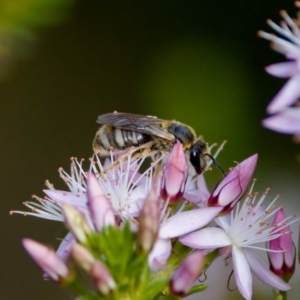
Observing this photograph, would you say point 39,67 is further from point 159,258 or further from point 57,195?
point 159,258

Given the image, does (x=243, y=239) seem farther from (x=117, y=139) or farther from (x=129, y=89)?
(x=129, y=89)

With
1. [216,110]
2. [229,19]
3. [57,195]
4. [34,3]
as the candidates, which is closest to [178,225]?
[57,195]

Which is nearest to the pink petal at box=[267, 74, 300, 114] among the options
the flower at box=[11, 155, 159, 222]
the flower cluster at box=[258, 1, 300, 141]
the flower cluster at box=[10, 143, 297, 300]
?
the flower cluster at box=[258, 1, 300, 141]

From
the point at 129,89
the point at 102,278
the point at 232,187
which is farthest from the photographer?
the point at 129,89

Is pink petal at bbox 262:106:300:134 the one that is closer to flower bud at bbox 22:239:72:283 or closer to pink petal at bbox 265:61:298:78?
pink petal at bbox 265:61:298:78

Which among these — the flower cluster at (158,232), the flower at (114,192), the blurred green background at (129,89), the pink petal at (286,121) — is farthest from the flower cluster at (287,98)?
the blurred green background at (129,89)

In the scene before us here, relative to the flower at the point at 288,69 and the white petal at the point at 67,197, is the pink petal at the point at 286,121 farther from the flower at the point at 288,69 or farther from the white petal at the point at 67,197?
the white petal at the point at 67,197

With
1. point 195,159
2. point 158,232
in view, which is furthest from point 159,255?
point 195,159
